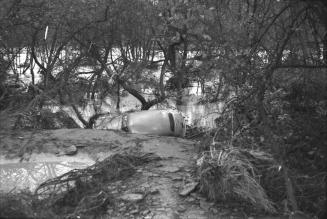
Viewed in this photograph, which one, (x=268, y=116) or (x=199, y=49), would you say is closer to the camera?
(x=268, y=116)

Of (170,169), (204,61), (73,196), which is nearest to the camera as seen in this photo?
(73,196)

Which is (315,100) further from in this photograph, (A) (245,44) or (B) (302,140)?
(A) (245,44)

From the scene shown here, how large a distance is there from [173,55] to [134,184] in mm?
5448

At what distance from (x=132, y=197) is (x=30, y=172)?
1591mm

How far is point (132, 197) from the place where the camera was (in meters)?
4.19

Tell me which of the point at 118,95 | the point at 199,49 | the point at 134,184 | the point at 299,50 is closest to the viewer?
the point at 134,184

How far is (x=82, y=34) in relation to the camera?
8984 millimetres

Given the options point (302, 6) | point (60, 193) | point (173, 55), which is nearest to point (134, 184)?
point (60, 193)

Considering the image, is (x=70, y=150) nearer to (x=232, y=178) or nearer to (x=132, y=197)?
(x=132, y=197)

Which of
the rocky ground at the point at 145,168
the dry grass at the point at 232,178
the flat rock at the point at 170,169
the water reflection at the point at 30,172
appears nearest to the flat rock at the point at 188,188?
the rocky ground at the point at 145,168

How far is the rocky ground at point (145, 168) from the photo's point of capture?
156 inches

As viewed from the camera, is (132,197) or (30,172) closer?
(132,197)

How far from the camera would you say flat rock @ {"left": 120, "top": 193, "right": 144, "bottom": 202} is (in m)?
4.14

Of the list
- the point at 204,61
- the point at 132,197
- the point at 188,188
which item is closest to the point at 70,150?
the point at 132,197
